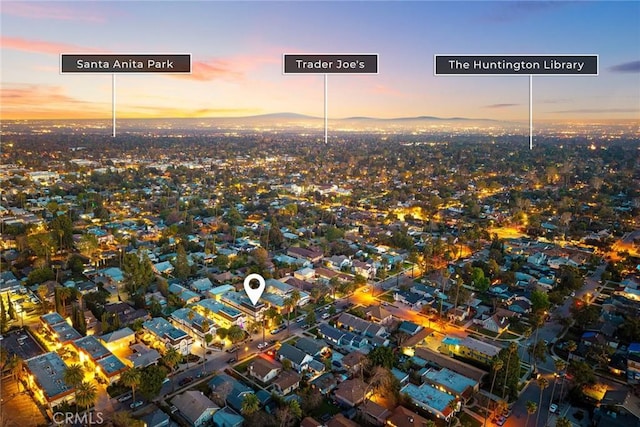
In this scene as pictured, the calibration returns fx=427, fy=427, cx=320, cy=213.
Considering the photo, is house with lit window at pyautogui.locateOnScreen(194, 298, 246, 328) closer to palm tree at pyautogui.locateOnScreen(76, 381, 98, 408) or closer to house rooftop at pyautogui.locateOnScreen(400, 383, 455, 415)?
palm tree at pyautogui.locateOnScreen(76, 381, 98, 408)

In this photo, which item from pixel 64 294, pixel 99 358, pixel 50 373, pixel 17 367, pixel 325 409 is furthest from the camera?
pixel 64 294

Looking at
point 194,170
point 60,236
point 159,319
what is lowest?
point 159,319

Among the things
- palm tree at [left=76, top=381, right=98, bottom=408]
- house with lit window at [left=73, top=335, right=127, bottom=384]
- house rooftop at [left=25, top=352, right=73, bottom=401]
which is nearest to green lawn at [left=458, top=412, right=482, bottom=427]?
palm tree at [left=76, top=381, right=98, bottom=408]

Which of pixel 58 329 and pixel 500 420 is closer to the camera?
pixel 500 420

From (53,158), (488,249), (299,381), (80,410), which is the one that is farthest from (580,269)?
(53,158)

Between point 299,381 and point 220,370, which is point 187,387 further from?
point 299,381

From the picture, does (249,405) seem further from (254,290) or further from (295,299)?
(254,290)

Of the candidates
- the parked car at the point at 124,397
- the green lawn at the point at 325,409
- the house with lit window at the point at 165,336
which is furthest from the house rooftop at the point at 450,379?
the parked car at the point at 124,397

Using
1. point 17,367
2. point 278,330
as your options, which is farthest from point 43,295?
point 278,330
